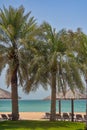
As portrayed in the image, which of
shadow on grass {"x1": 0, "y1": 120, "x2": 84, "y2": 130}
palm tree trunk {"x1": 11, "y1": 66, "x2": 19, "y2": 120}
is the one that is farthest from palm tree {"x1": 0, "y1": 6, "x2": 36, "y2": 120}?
shadow on grass {"x1": 0, "y1": 120, "x2": 84, "y2": 130}

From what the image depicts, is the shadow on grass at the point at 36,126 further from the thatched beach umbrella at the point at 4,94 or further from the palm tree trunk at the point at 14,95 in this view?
the thatched beach umbrella at the point at 4,94

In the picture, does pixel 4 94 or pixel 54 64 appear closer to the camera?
pixel 54 64

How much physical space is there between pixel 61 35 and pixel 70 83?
144 inches

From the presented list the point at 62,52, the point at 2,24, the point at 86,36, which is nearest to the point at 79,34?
the point at 86,36

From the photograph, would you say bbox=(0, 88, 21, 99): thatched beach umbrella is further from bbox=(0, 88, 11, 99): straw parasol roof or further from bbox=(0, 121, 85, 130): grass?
bbox=(0, 121, 85, 130): grass

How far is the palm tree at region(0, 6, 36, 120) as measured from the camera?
27.0 metres

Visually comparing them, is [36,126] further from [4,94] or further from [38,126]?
[4,94]

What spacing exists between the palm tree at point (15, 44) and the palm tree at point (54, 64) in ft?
2.38

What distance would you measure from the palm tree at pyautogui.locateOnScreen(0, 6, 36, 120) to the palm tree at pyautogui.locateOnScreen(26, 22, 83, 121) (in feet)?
2.38

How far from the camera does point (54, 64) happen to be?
2664cm

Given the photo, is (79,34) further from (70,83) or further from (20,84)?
(20,84)

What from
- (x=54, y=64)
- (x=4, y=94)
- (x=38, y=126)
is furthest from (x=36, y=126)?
(x=4, y=94)

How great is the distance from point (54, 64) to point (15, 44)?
3190 mm

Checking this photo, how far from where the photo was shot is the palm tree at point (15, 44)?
27.0 meters
